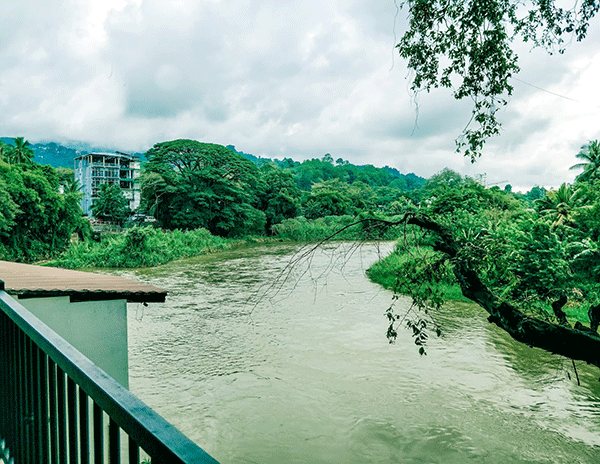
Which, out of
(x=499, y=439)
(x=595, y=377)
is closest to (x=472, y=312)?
(x=595, y=377)

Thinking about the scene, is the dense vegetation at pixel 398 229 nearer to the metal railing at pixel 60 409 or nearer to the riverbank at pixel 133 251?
the riverbank at pixel 133 251

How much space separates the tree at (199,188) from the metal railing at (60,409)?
112 feet

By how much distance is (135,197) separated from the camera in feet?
213

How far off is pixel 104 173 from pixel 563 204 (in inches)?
2295

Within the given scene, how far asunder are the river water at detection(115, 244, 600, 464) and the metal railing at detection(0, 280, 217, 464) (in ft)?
5.78

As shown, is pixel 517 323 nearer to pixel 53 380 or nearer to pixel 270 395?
pixel 53 380

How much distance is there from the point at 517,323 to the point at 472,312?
987 cm


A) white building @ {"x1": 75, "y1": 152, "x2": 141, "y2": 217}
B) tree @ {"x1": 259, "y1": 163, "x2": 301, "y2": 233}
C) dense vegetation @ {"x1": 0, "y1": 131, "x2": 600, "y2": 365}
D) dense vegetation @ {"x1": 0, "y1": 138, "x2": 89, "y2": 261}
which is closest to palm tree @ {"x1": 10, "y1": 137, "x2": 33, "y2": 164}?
dense vegetation @ {"x1": 0, "y1": 131, "x2": 600, "y2": 365}

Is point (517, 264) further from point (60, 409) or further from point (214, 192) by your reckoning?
point (214, 192)

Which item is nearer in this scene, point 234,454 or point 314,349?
point 234,454

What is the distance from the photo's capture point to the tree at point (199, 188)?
118 feet

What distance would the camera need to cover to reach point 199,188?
36.8m

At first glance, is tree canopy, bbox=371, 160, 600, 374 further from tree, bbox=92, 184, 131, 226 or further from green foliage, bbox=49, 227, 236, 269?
tree, bbox=92, 184, 131, 226

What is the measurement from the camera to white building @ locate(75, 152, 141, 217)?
60.6m
